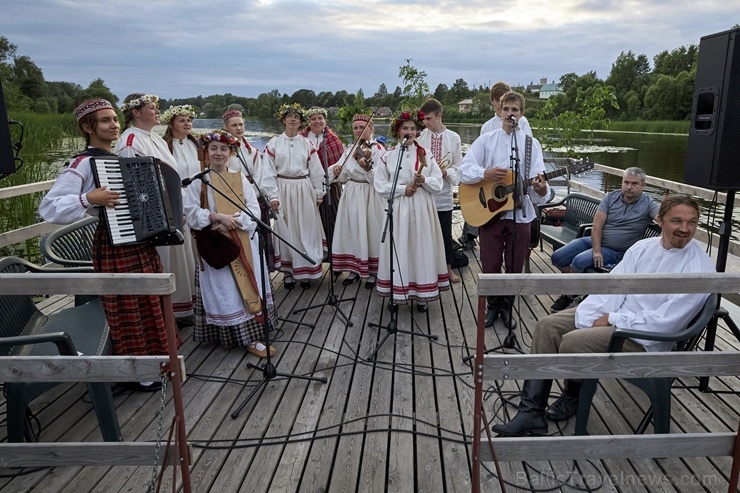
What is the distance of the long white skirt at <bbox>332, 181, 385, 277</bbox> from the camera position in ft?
16.3

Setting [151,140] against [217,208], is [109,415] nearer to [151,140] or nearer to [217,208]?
[217,208]

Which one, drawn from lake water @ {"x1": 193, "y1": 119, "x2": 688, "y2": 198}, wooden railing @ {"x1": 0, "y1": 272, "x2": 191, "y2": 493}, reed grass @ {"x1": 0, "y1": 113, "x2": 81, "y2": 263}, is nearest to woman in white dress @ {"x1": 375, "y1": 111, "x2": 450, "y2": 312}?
wooden railing @ {"x1": 0, "y1": 272, "x2": 191, "y2": 493}

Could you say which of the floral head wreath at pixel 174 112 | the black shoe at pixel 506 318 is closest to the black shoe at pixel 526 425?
the black shoe at pixel 506 318

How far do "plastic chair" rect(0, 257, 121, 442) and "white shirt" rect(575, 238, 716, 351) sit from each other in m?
2.53

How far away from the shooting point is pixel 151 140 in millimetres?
3727

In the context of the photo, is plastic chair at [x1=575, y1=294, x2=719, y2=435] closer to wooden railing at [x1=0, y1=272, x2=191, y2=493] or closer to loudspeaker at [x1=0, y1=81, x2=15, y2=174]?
wooden railing at [x1=0, y1=272, x2=191, y2=493]

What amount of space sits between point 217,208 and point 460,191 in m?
1.94

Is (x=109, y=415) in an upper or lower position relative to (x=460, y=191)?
lower

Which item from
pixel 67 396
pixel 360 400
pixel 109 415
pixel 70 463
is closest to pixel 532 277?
pixel 360 400

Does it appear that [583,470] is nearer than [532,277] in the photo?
No

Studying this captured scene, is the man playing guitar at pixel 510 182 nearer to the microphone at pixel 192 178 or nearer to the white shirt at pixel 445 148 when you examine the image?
the white shirt at pixel 445 148

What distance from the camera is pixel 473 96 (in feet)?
67.7

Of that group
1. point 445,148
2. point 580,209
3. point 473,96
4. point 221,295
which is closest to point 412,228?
point 445,148

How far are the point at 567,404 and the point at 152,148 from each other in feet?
10.7
